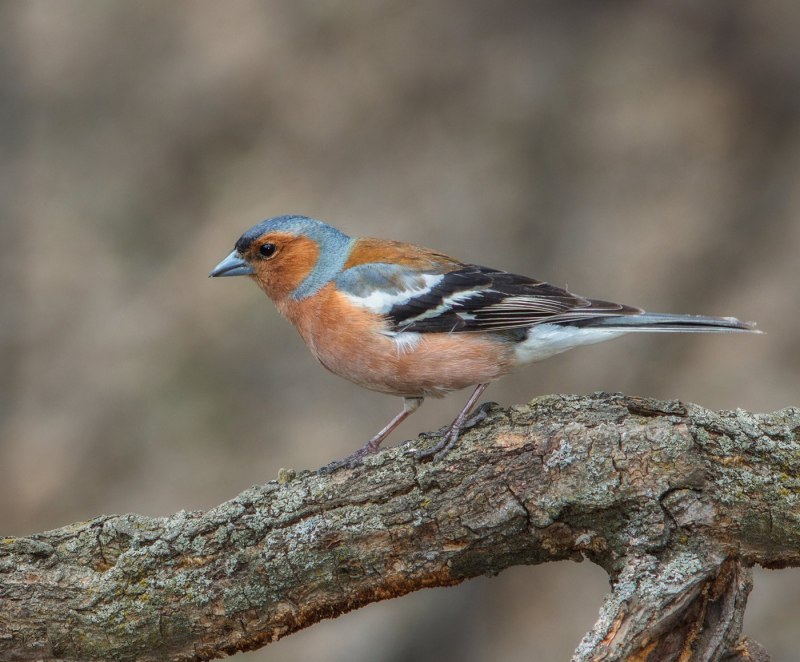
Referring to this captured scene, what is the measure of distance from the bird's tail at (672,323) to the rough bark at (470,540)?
1.06 meters

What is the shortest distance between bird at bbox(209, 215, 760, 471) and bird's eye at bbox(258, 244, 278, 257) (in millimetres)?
347

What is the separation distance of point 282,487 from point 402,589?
72 centimetres

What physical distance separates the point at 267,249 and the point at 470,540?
9.64ft

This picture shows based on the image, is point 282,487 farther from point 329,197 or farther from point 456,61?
point 456,61

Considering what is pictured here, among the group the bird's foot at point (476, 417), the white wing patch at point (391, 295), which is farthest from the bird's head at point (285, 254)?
the bird's foot at point (476, 417)

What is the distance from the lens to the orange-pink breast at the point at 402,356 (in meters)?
5.54

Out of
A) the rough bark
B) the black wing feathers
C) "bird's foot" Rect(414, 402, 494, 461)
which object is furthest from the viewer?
the black wing feathers

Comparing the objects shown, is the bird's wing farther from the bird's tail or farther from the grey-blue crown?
the grey-blue crown

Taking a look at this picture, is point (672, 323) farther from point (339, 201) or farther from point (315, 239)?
point (339, 201)

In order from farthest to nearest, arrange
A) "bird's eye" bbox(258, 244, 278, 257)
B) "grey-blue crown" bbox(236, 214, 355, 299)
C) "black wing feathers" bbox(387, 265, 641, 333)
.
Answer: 1. "bird's eye" bbox(258, 244, 278, 257)
2. "grey-blue crown" bbox(236, 214, 355, 299)
3. "black wing feathers" bbox(387, 265, 641, 333)

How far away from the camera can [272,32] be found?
10.1 metres

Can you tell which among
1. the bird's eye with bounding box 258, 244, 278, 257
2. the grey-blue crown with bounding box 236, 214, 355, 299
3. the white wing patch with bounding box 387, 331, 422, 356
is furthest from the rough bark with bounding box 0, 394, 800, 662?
the bird's eye with bounding box 258, 244, 278, 257

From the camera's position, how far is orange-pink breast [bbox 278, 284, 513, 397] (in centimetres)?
554

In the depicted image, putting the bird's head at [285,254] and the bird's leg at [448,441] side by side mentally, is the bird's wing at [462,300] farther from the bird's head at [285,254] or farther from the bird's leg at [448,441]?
the bird's leg at [448,441]
